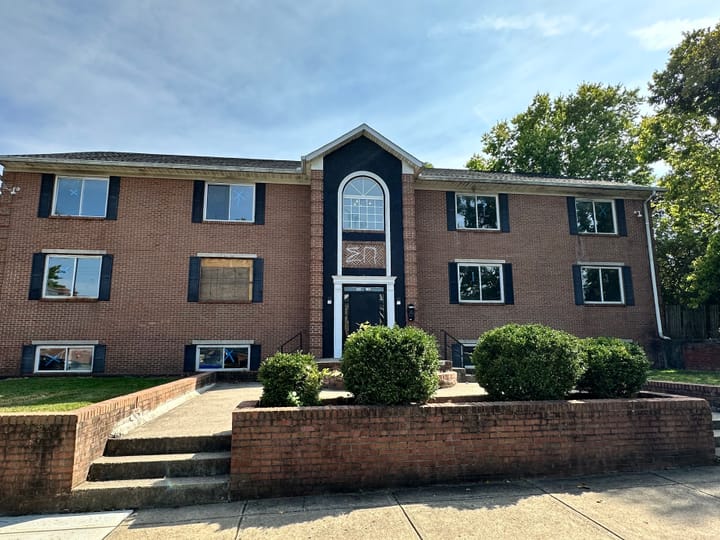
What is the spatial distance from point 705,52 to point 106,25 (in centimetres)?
1946

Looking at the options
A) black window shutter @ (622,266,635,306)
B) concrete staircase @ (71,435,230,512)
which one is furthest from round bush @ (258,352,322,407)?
black window shutter @ (622,266,635,306)

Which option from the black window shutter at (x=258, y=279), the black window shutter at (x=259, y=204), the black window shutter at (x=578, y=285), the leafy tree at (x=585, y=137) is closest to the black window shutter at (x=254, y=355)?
the black window shutter at (x=258, y=279)

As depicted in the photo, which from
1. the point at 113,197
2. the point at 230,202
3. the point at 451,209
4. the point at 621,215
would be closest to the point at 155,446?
the point at 230,202

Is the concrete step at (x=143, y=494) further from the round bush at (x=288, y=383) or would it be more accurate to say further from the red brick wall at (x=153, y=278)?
the red brick wall at (x=153, y=278)

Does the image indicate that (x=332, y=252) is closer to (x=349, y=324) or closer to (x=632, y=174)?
(x=349, y=324)

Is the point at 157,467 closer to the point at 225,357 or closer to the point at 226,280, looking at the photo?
the point at 225,357

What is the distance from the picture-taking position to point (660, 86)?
53.5 ft

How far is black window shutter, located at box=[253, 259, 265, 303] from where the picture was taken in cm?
1315

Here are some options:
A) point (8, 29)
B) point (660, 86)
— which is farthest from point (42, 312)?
point (660, 86)

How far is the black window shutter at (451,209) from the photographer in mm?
14562

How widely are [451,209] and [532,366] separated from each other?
9859 millimetres

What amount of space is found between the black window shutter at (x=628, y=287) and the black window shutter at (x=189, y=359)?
15400 millimetres

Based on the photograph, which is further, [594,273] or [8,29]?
[594,273]

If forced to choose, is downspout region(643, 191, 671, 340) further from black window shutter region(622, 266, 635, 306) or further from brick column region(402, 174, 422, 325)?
brick column region(402, 174, 422, 325)
